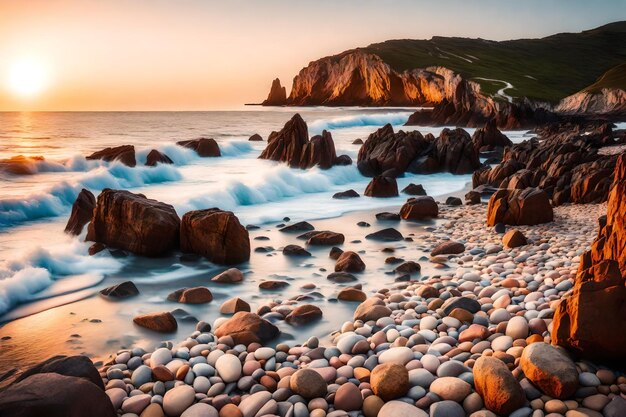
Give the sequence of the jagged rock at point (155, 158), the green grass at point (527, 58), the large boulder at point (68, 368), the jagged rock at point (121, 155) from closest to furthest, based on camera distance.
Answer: the large boulder at point (68, 368)
the jagged rock at point (121, 155)
the jagged rock at point (155, 158)
the green grass at point (527, 58)

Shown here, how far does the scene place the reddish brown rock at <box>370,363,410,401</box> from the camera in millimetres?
4438

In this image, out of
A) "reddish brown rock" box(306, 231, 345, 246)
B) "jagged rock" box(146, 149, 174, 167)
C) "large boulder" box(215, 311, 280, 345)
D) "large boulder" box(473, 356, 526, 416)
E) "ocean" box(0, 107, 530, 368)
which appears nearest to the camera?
"large boulder" box(473, 356, 526, 416)

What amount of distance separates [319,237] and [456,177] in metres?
15.5

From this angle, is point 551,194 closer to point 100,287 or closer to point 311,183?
point 311,183

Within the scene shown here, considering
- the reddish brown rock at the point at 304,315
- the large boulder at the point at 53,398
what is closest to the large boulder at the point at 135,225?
the reddish brown rock at the point at 304,315

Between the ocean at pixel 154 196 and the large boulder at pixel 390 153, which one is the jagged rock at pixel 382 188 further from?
the large boulder at pixel 390 153

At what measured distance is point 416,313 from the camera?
647 centimetres

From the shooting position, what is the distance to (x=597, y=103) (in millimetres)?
72438

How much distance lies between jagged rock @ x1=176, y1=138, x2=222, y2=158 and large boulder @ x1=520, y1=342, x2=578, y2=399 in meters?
32.4

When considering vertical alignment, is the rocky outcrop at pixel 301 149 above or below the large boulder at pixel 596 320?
above

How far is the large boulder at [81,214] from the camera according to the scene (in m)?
11.9

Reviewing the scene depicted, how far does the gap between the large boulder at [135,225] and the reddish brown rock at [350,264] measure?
3759 mm

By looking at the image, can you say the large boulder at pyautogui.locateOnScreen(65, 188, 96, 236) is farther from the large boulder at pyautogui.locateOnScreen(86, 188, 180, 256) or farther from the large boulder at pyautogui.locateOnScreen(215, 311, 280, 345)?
the large boulder at pyautogui.locateOnScreen(215, 311, 280, 345)

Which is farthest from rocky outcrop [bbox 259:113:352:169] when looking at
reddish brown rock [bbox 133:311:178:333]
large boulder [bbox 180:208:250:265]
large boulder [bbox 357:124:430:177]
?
reddish brown rock [bbox 133:311:178:333]
